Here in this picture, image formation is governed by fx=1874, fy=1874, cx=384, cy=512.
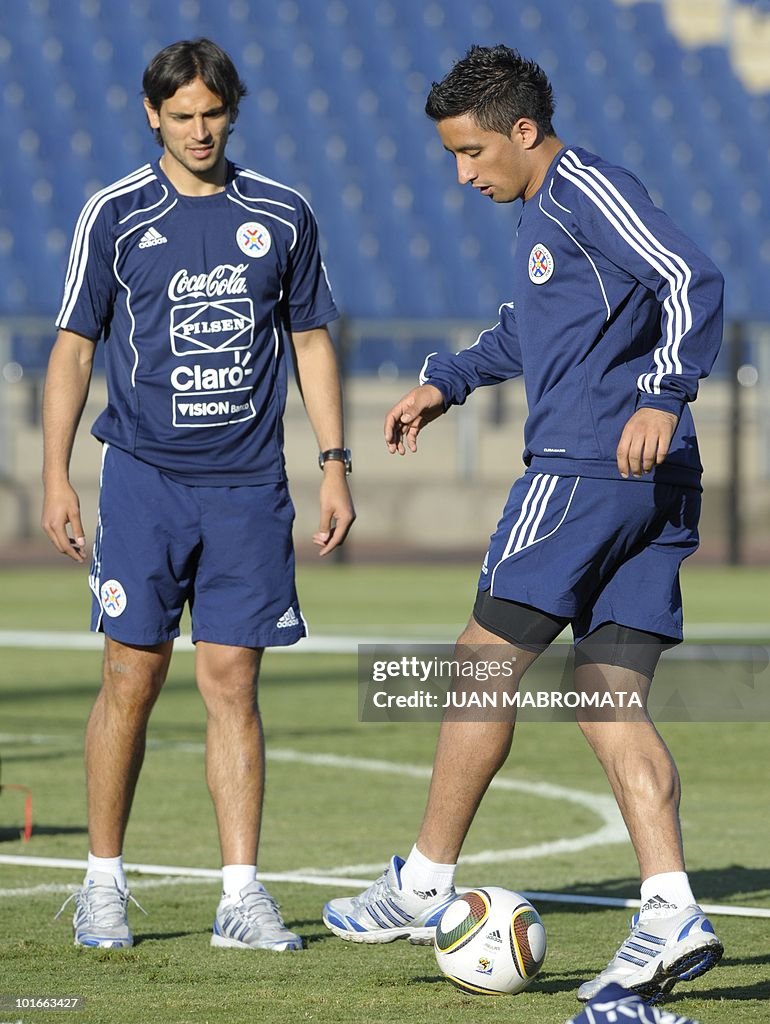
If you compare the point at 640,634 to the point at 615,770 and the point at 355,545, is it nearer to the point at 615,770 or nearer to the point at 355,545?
the point at 615,770

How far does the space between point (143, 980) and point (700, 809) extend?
11.1 ft

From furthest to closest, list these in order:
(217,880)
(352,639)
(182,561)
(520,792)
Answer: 1. (352,639)
2. (520,792)
3. (217,880)
4. (182,561)

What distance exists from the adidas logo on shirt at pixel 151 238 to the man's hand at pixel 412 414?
0.77 metres

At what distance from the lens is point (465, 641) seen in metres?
4.37

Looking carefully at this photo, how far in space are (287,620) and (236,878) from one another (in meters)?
0.68

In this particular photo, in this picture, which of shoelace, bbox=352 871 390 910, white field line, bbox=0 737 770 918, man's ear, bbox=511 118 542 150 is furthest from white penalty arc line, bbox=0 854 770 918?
man's ear, bbox=511 118 542 150

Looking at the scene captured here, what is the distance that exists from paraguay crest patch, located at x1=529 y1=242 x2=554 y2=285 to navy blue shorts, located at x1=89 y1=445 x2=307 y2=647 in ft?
3.37

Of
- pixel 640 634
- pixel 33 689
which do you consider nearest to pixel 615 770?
pixel 640 634

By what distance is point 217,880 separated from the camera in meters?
5.63

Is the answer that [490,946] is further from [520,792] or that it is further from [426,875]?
[520,792]

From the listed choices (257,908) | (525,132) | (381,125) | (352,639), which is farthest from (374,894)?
(381,125)

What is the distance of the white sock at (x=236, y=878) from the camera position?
4.76m

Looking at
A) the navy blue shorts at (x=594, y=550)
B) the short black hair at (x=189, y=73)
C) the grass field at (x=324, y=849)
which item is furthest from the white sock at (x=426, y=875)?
the short black hair at (x=189, y=73)

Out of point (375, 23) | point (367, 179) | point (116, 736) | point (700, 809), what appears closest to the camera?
point (116, 736)
